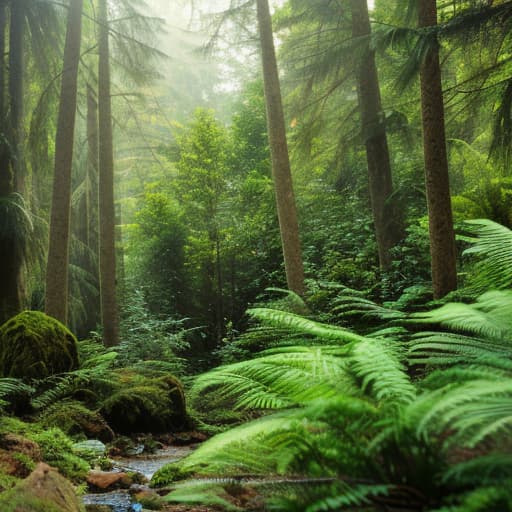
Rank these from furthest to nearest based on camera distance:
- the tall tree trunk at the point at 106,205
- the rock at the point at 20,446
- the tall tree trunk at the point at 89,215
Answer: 1. the tall tree trunk at the point at 89,215
2. the tall tree trunk at the point at 106,205
3. the rock at the point at 20,446

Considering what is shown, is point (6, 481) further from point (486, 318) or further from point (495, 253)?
point (495, 253)

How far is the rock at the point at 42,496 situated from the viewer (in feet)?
7.07

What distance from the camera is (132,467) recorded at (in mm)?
4645

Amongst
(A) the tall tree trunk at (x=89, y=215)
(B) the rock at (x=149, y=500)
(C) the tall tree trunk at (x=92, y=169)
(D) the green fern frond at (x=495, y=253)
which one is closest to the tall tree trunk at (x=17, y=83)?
(C) the tall tree trunk at (x=92, y=169)

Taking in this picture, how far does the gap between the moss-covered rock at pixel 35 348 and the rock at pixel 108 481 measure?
10.1 ft

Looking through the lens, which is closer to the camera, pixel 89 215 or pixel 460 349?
pixel 460 349

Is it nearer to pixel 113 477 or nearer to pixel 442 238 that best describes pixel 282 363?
pixel 113 477

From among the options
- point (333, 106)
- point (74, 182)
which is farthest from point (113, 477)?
point (74, 182)

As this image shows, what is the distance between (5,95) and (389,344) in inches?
398

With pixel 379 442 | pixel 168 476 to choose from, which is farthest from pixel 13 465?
pixel 379 442

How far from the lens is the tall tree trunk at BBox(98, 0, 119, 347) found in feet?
36.6

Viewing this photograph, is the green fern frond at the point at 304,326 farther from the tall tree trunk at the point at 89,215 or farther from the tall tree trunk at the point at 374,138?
the tall tree trunk at the point at 89,215

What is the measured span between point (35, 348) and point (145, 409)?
1.86 m

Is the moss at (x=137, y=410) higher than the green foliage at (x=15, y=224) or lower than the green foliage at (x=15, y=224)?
lower
